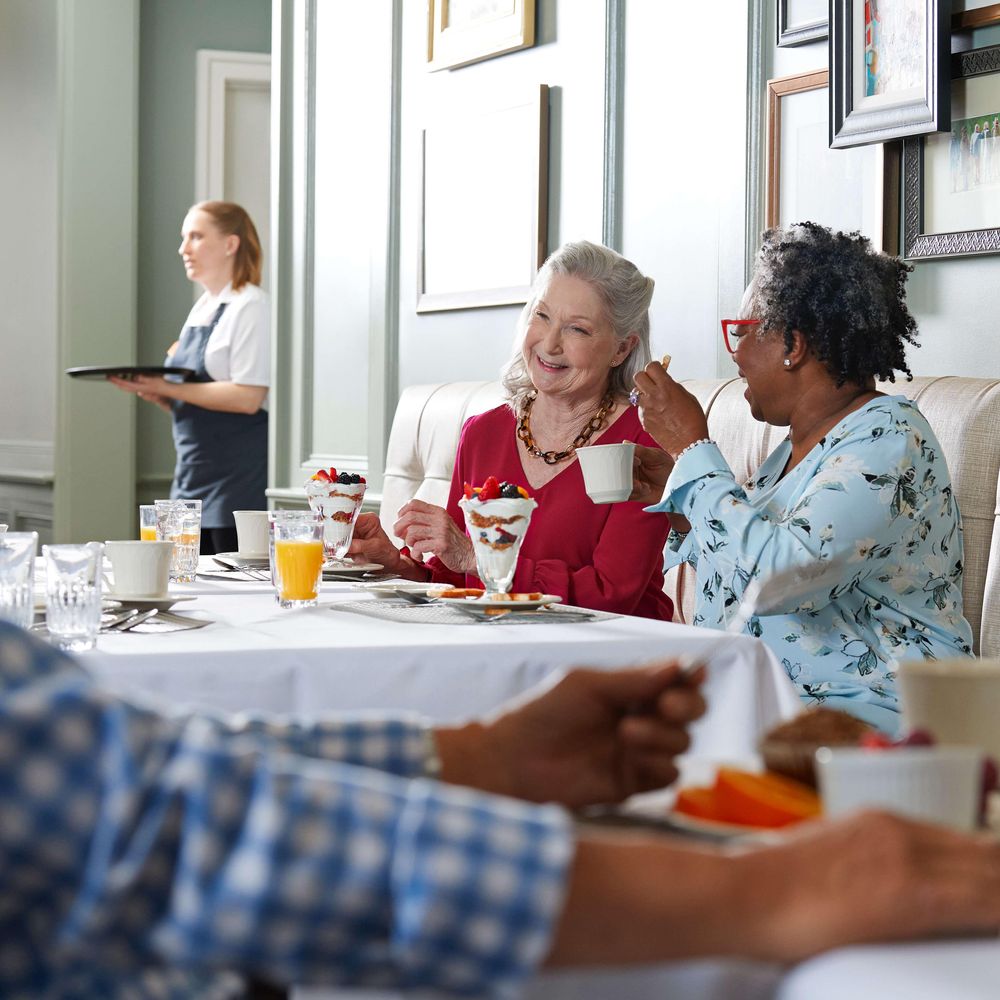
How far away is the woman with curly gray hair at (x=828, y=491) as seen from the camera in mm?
1892

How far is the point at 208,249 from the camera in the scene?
4.59 meters

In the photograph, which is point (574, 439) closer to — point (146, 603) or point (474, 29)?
point (146, 603)

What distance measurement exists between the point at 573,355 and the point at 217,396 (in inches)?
87.4

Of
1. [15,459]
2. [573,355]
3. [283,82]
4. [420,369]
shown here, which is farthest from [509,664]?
[15,459]

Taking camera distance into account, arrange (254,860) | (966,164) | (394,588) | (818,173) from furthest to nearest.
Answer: (818,173)
(966,164)
(394,588)
(254,860)

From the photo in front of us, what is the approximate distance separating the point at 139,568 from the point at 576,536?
2.79ft

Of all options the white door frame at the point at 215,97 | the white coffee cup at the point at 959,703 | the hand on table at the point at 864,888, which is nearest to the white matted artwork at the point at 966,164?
the white coffee cup at the point at 959,703

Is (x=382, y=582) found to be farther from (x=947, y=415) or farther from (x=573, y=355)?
(x=947, y=415)

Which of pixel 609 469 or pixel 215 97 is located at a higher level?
pixel 215 97

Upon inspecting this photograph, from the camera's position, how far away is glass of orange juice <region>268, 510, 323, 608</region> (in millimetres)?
1896

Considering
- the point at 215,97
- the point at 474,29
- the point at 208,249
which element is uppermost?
the point at 215,97

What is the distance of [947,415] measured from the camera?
2.27 metres

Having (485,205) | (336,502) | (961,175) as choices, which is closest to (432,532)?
(336,502)

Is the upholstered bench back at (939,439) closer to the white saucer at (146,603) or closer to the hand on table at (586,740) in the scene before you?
the white saucer at (146,603)
